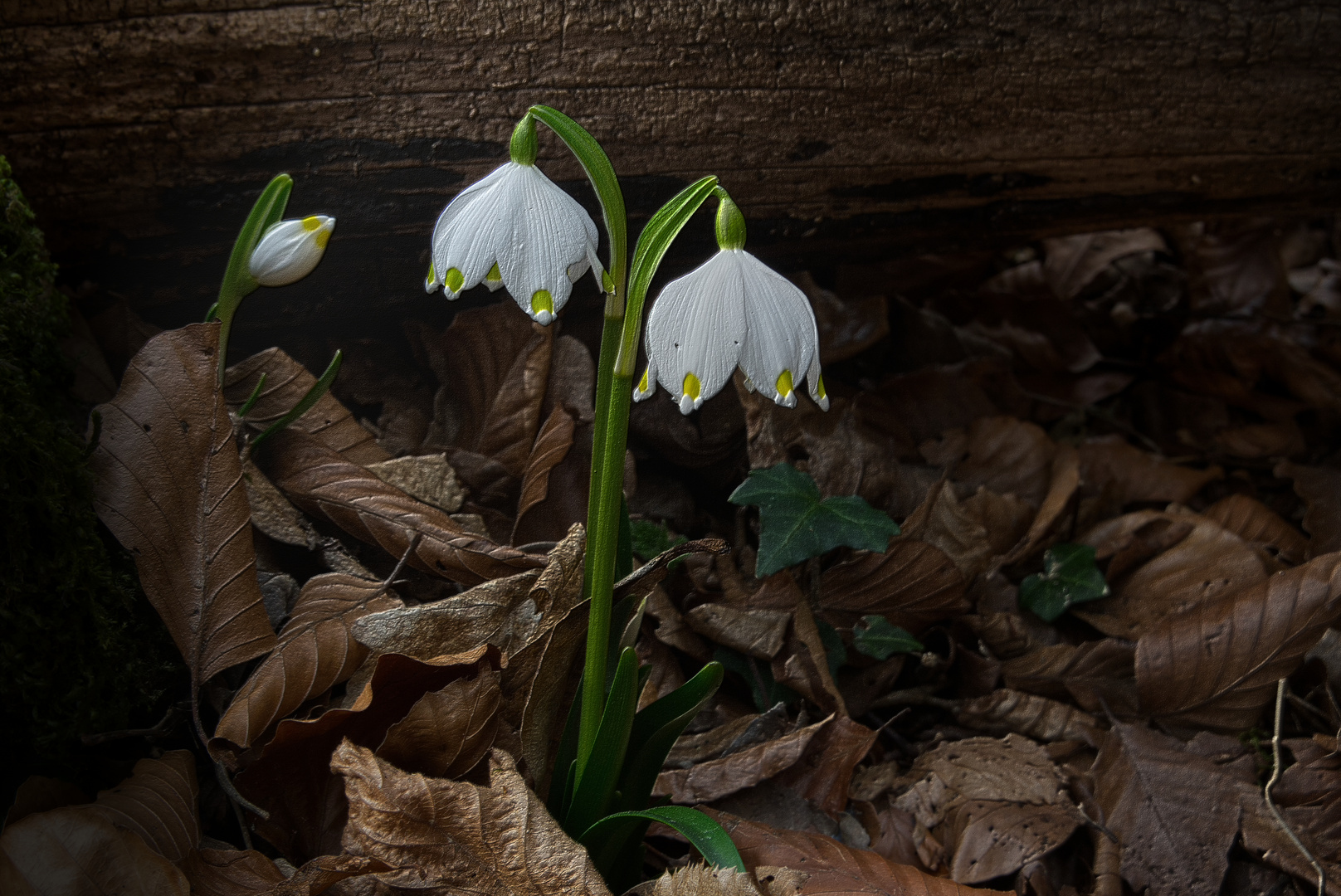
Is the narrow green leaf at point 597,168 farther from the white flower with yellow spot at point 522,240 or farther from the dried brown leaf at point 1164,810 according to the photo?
the dried brown leaf at point 1164,810

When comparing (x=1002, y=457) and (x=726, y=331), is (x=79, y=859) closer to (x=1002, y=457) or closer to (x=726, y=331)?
(x=726, y=331)

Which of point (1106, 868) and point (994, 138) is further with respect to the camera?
point (994, 138)

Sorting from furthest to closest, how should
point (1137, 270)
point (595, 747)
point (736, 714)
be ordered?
point (1137, 270), point (736, 714), point (595, 747)

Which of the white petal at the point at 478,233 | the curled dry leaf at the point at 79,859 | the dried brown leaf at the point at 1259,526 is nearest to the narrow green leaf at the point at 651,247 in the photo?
the white petal at the point at 478,233

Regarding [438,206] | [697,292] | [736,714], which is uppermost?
[438,206]

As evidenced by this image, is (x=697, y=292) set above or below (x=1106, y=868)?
above

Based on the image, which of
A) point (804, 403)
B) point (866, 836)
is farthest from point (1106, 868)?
point (804, 403)

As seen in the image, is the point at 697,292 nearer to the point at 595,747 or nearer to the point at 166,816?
the point at 595,747
